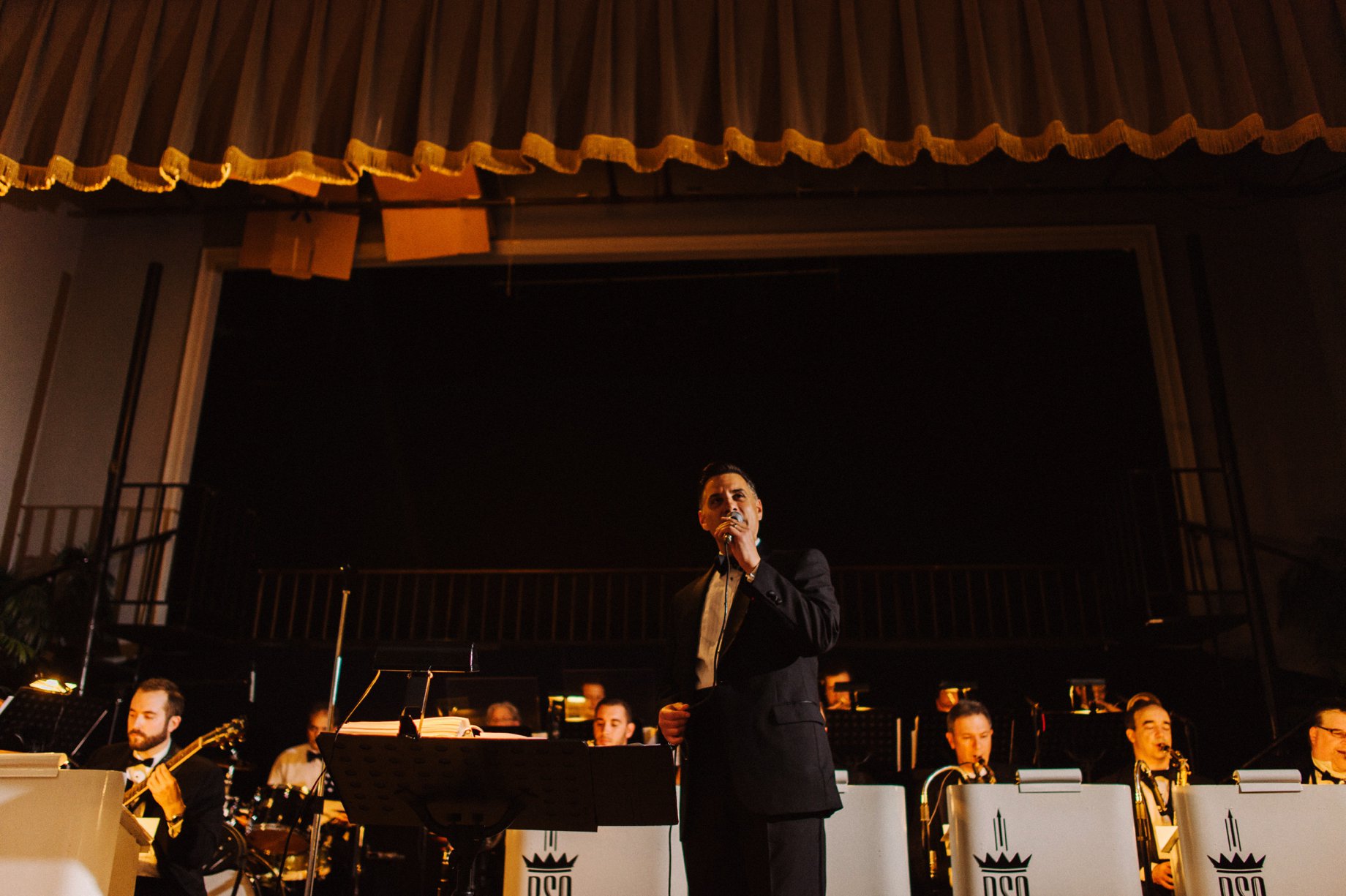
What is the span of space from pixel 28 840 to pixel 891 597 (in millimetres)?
8206

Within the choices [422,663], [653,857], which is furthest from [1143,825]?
[422,663]

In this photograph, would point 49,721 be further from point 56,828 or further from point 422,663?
point 422,663

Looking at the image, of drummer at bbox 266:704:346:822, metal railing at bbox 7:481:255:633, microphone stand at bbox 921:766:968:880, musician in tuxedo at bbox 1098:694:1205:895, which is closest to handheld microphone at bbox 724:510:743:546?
microphone stand at bbox 921:766:968:880

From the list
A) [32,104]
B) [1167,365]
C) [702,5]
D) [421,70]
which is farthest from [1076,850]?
[1167,365]

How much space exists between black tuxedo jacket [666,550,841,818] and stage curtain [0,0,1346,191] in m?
1.85

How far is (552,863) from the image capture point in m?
3.51

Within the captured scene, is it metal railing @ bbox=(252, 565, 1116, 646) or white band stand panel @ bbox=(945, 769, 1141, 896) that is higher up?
metal railing @ bbox=(252, 565, 1116, 646)

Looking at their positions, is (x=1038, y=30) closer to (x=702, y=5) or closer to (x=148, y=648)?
(x=702, y=5)

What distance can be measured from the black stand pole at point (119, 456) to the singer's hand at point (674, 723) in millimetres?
4964

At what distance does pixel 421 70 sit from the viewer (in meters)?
3.90

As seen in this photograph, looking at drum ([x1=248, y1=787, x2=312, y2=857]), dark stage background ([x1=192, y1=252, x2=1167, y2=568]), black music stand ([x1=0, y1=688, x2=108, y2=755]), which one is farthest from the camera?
dark stage background ([x1=192, y1=252, x2=1167, y2=568])

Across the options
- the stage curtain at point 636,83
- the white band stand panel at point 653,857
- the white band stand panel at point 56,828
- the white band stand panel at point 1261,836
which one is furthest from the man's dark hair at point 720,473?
the white band stand panel at point 1261,836

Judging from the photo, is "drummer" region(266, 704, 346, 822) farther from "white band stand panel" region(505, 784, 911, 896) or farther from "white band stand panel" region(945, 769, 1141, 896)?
"white band stand panel" region(945, 769, 1141, 896)

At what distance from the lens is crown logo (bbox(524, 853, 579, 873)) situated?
351 centimetres
